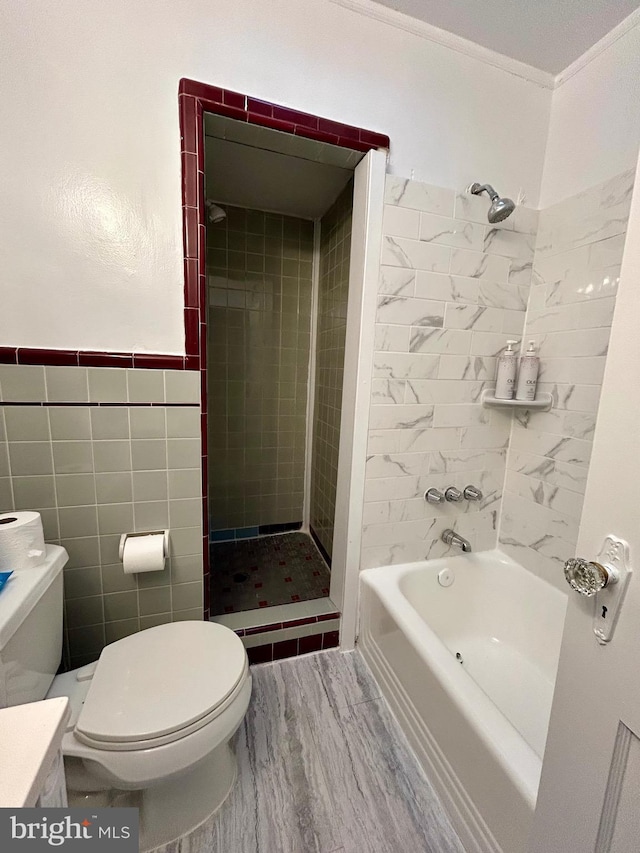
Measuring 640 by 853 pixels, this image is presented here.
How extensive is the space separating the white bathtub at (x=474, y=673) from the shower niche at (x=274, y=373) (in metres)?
0.45

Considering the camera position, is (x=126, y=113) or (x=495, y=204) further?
(x=495, y=204)

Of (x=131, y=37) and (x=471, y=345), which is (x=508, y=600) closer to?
(x=471, y=345)

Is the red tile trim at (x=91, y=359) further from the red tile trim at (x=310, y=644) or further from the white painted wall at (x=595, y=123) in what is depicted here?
the white painted wall at (x=595, y=123)

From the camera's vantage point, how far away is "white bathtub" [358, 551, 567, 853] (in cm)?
85

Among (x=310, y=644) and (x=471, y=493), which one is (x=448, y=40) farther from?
(x=310, y=644)

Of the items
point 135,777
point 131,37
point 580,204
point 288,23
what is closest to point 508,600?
point 135,777

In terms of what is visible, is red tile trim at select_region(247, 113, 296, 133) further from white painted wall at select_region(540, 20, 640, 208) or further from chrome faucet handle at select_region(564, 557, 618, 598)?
chrome faucet handle at select_region(564, 557, 618, 598)

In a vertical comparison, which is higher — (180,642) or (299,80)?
(299,80)

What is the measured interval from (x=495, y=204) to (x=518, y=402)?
0.77 metres

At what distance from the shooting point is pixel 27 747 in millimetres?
414

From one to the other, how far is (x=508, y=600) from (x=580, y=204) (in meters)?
1.69

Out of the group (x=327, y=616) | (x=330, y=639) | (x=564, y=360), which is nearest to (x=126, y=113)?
(x=564, y=360)

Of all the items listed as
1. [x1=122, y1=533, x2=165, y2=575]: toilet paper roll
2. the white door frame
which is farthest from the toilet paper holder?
the white door frame

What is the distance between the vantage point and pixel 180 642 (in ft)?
3.52
